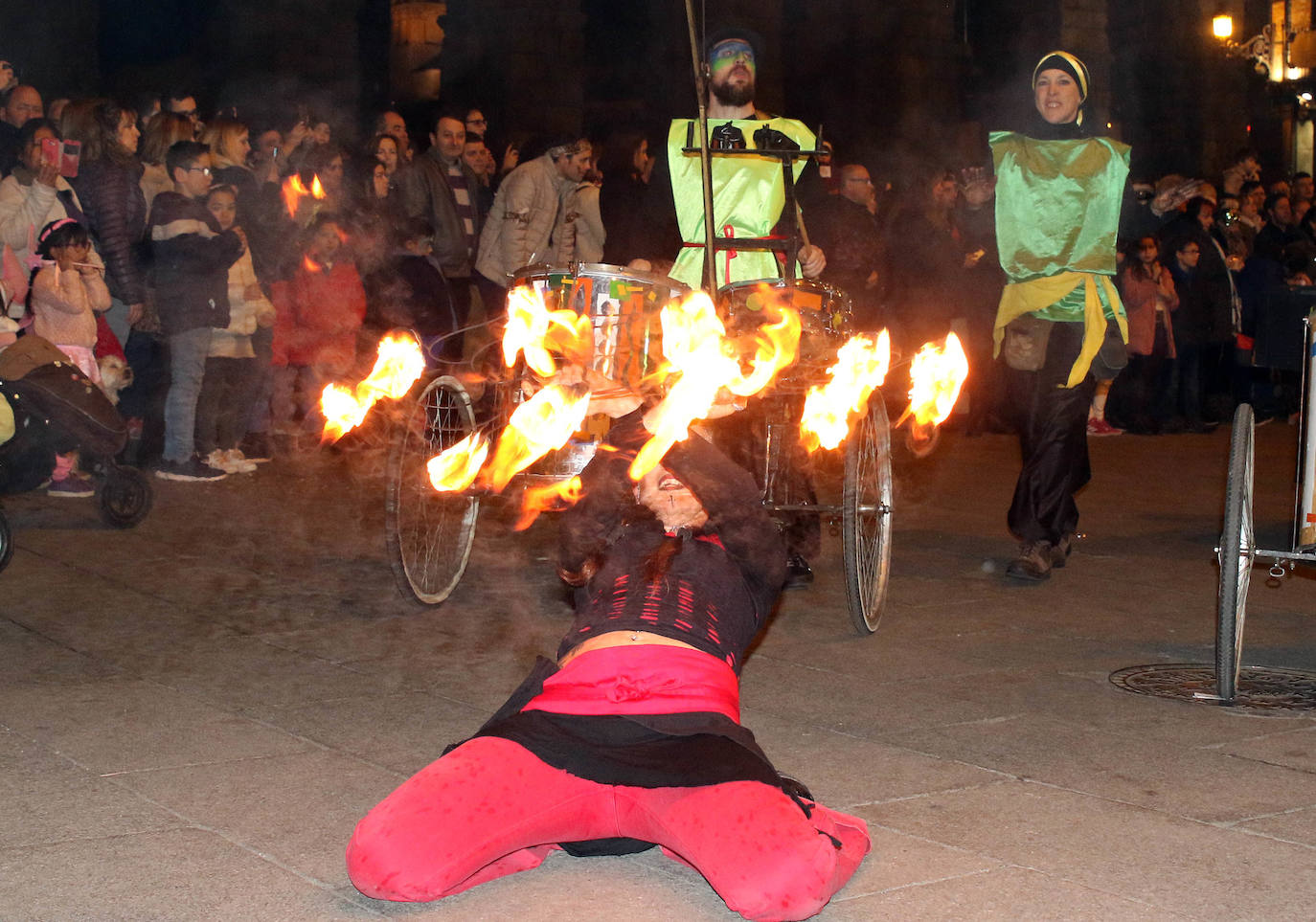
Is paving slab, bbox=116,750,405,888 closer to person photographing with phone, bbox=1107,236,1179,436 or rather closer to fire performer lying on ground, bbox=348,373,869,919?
fire performer lying on ground, bbox=348,373,869,919

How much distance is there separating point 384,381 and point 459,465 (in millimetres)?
593

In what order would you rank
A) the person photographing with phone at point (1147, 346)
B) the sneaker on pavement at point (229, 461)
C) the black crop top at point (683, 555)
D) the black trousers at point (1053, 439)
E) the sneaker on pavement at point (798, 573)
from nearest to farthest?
1. the black crop top at point (683, 555)
2. the sneaker on pavement at point (798, 573)
3. the black trousers at point (1053, 439)
4. the sneaker on pavement at point (229, 461)
5. the person photographing with phone at point (1147, 346)

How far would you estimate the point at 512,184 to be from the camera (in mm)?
10625

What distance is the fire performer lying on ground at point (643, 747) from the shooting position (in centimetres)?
331

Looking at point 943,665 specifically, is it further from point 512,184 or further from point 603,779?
point 512,184

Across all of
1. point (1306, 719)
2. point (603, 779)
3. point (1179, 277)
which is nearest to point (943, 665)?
point (1306, 719)

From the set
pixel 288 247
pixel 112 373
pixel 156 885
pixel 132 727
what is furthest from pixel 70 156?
pixel 156 885

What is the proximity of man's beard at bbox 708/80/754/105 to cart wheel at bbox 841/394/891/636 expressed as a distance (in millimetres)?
1348

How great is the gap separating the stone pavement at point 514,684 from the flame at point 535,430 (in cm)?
61

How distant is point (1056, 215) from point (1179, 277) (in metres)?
8.17

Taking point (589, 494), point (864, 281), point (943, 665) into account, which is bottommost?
point (943, 665)

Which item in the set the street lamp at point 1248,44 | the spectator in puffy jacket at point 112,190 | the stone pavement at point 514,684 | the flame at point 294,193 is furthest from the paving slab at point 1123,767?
the street lamp at point 1248,44

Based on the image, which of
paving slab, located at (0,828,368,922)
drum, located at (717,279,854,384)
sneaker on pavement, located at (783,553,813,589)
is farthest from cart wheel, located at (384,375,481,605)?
paving slab, located at (0,828,368,922)

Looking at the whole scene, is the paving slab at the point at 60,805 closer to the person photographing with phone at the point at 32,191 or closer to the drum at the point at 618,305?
the drum at the point at 618,305
